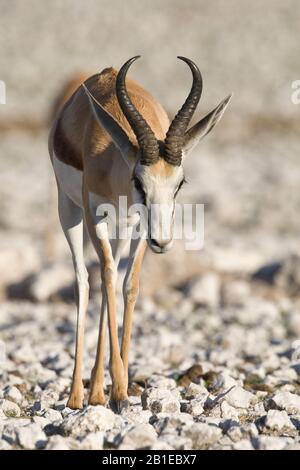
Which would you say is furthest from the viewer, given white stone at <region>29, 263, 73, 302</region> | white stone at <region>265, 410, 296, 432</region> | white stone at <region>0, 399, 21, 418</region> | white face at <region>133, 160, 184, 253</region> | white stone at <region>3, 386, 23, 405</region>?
white stone at <region>29, 263, 73, 302</region>

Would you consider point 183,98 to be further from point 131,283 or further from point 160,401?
point 160,401

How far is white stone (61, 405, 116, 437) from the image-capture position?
585 centimetres

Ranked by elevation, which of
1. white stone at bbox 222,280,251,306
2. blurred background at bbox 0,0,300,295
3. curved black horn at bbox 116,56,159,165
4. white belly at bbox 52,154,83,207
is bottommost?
white stone at bbox 222,280,251,306

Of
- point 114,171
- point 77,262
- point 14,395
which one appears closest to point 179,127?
point 114,171

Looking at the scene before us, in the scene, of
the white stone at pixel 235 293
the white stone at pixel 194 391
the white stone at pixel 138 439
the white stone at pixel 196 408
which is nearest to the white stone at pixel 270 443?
the white stone at pixel 138 439

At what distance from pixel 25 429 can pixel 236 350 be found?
4.88 metres

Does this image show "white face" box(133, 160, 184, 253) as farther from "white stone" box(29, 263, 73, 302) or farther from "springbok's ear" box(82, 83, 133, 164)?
"white stone" box(29, 263, 73, 302)

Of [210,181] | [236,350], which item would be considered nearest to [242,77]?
[210,181]

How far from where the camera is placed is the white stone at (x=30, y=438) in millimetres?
5566

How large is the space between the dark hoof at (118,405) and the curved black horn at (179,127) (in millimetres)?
1897

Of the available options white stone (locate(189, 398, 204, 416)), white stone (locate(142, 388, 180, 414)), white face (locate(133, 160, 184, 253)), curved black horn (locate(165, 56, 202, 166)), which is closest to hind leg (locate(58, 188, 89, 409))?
white stone (locate(142, 388, 180, 414))

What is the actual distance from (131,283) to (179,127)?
1.69m

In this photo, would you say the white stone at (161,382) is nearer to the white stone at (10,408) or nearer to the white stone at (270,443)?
the white stone at (10,408)

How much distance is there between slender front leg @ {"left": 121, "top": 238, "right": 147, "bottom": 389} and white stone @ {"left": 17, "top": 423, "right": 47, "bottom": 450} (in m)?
2.22
